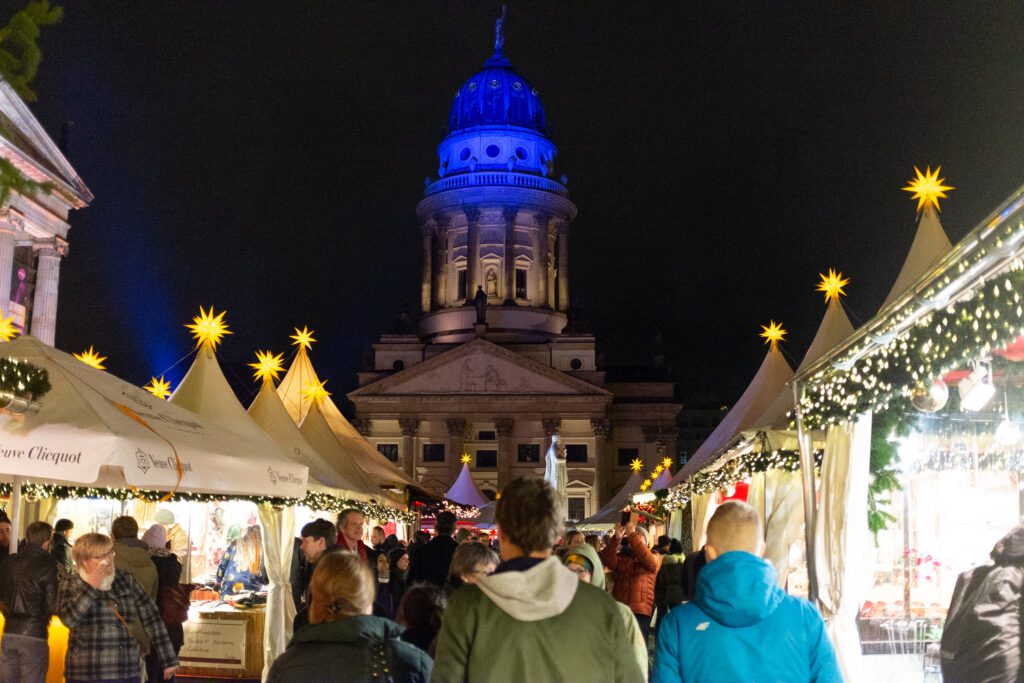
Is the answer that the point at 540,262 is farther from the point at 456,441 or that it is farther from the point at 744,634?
the point at 744,634

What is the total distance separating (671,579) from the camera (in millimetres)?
14828

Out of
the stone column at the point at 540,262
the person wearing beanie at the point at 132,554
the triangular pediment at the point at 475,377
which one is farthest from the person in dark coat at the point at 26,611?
the stone column at the point at 540,262

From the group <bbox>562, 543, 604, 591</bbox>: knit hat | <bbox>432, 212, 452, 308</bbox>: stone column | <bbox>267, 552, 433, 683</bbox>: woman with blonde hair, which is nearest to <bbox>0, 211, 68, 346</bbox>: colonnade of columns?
<bbox>562, 543, 604, 591</bbox>: knit hat

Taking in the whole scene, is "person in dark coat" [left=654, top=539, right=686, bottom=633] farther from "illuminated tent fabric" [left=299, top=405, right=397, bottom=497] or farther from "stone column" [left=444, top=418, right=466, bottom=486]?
"stone column" [left=444, top=418, right=466, bottom=486]

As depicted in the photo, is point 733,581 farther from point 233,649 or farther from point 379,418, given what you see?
point 379,418

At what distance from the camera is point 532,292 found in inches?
3039

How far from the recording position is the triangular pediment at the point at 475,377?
2751 inches

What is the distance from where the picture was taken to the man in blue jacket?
3873mm

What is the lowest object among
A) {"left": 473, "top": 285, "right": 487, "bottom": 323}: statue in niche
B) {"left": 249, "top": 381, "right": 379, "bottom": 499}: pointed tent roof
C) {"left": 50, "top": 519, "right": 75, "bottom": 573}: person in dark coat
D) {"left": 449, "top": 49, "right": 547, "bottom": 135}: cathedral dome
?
{"left": 50, "top": 519, "right": 75, "bottom": 573}: person in dark coat

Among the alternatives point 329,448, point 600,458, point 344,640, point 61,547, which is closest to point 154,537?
point 61,547

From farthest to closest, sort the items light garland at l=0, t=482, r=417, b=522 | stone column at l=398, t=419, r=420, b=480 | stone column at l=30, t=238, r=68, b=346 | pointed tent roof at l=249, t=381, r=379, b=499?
stone column at l=398, t=419, r=420, b=480
stone column at l=30, t=238, r=68, b=346
pointed tent roof at l=249, t=381, r=379, b=499
light garland at l=0, t=482, r=417, b=522

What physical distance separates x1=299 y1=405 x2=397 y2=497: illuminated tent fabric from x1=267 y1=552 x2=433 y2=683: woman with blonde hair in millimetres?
13375

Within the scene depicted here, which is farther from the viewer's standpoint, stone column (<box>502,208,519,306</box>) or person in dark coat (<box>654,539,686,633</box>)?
stone column (<box>502,208,519,306</box>)

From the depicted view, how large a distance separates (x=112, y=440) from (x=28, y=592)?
4.30 ft
